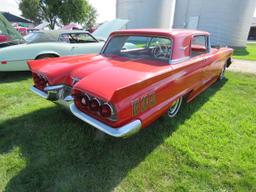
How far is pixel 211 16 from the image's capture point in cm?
1686

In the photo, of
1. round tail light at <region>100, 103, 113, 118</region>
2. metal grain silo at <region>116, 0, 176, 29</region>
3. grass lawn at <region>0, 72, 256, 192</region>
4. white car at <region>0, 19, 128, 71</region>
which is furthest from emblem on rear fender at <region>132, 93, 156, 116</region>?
metal grain silo at <region>116, 0, 176, 29</region>

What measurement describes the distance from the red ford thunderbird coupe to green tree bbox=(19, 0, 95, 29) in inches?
1171

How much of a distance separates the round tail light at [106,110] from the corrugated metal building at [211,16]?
17767 millimetres

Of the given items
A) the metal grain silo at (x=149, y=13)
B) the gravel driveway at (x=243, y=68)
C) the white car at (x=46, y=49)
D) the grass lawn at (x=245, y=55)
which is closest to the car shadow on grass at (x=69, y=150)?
the white car at (x=46, y=49)

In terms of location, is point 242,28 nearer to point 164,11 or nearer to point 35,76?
point 164,11

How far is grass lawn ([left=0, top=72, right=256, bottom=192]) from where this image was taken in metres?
2.05

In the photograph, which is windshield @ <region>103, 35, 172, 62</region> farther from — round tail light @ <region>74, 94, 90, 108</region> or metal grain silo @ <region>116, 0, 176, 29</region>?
metal grain silo @ <region>116, 0, 176, 29</region>

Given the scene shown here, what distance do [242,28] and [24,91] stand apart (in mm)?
17855

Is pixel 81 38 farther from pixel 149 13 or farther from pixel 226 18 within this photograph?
pixel 149 13

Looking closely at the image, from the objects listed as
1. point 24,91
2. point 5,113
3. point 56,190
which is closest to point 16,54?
point 24,91

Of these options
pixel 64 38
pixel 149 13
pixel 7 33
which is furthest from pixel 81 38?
pixel 149 13

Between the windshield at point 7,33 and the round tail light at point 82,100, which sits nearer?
the round tail light at point 82,100

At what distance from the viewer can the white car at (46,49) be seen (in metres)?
4.71

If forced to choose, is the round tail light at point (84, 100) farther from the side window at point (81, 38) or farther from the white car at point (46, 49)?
the side window at point (81, 38)
